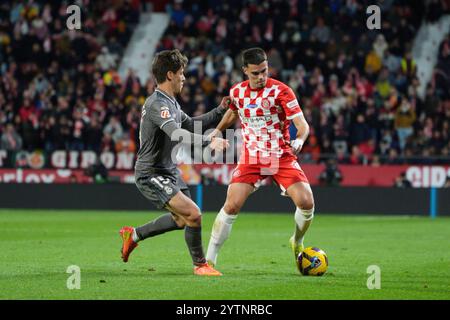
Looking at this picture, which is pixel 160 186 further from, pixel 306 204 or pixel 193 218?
pixel 306 204

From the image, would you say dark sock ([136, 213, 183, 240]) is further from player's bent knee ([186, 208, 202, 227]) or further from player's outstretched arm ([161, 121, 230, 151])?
player's outstretched arm ([161, 121, 230, 151])

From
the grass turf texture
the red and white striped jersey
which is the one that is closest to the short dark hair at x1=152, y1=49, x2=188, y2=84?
the red and white striped jersey

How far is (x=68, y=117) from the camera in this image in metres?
25.7

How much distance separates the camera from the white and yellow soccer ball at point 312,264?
10.0 meters

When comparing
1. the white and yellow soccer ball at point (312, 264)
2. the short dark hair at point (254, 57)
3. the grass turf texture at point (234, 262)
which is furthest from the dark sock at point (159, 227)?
the short dark hair at point (254, 57)

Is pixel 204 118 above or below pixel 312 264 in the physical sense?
above

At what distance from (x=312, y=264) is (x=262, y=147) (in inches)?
54.8

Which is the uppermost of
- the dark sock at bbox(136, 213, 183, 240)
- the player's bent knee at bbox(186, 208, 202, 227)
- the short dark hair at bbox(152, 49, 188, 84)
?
the short dark hair at bbox(152, 49, 188, 84)

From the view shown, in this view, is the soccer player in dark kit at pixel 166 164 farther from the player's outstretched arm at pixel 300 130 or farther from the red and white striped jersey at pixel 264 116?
the player's outstretched arm at pixel 300 130

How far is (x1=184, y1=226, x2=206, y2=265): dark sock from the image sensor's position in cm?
995

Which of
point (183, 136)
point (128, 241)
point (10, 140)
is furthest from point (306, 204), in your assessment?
point (10, 140)

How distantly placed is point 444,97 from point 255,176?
1579cm

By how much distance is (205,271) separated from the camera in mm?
9906

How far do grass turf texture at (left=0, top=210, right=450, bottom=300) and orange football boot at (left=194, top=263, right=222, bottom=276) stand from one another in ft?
0.40
